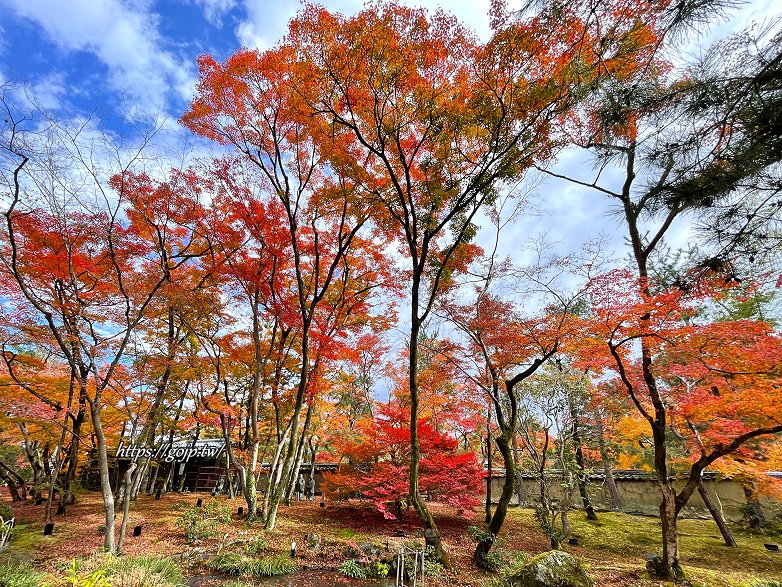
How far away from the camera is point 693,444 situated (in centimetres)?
1011

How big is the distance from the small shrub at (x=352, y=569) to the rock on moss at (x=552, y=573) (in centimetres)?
294

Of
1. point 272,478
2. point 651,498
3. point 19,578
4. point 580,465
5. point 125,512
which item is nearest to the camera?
point 19,578

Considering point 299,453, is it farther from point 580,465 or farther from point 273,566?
point 580,465

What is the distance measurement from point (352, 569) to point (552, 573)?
150 inches

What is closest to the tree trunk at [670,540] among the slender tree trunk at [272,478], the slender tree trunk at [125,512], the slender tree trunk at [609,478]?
the slender tree trunk at [609,478]

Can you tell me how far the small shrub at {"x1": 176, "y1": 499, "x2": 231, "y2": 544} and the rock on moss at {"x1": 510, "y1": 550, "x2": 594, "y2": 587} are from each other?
7248 millimetres

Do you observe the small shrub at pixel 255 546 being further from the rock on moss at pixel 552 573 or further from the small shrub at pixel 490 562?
the rock on moss at pixel 552 573

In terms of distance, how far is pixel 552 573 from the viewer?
18.4 feet

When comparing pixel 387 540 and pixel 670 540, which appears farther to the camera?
pixel 387 540

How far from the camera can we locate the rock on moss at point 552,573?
5559mm

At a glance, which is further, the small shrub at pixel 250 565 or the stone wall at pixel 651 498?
the stone wall at pixel 651 498

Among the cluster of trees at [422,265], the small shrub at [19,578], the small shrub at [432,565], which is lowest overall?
the small shrub at [432,565]

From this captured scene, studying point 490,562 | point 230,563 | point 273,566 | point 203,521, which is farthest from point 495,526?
point 203,521

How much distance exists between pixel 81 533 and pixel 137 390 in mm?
4128
